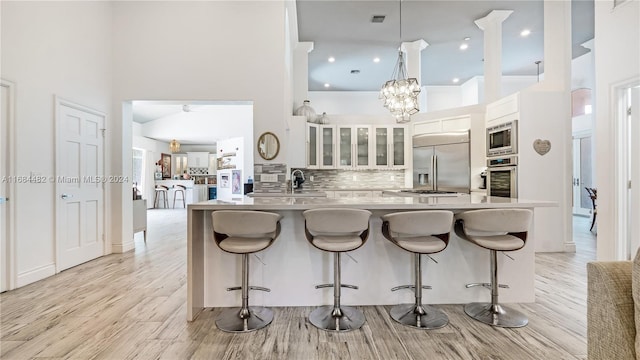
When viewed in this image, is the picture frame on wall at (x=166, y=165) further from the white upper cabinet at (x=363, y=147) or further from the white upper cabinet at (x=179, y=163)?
the white upper cabinet at (x=363, y=147)

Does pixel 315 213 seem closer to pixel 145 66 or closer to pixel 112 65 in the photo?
pixel 145 66

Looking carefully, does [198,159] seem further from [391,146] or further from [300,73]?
[391,146]

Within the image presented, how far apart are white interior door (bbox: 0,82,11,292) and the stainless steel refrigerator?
5699mm

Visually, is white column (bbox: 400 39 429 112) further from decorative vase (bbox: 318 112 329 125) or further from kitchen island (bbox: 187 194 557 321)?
kitchen island (bbox: 187 194 557 321)

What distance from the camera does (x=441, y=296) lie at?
2.68 m

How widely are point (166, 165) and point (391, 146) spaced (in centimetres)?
994

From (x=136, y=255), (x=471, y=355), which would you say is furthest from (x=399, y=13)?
(x=136, y=255)

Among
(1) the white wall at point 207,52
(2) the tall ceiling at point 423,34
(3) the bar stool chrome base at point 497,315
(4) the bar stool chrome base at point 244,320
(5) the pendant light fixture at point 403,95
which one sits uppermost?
(2) the tall ceiling at point 423,34

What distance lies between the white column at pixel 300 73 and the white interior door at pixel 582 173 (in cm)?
700

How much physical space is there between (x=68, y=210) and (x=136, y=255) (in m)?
1.05

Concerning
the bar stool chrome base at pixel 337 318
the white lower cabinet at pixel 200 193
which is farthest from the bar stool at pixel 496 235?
the white lower cabinet at pixel 200 193

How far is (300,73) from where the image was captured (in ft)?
19.9

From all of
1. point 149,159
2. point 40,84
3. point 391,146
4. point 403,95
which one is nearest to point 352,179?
point 391,146

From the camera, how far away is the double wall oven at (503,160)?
169 inches
